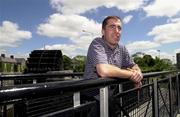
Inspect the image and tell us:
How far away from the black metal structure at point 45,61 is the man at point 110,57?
30394 millimetres

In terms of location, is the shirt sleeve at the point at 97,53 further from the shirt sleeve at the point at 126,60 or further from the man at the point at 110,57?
Result: the shirt sleeve at the point at 126,60

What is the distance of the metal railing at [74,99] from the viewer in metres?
1.73

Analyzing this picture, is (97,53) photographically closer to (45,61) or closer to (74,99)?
(74,99)

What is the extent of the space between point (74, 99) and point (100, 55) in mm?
1162

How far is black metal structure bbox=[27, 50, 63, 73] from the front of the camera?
113ft

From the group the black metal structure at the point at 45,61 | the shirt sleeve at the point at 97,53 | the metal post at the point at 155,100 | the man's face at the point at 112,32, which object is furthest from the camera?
the black metal structure at the point at 45,61

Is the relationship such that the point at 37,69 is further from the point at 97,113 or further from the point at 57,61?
the point at 97,113

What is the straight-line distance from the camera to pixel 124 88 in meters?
4.20

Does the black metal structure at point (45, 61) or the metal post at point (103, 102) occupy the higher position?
the black metal structure at point (45, 61)

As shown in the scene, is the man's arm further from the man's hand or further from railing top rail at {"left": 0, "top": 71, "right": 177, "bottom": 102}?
railing top rail at {"left": 0, "top": 71, "right": 177, "bottom": 102}

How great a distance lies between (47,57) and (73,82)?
33328mm

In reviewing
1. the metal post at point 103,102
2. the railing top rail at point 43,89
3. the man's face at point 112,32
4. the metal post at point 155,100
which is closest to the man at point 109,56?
the man's face at point 112,32

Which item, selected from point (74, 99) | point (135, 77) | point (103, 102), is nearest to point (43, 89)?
point (74, 99)

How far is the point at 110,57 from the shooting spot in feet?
12.4
